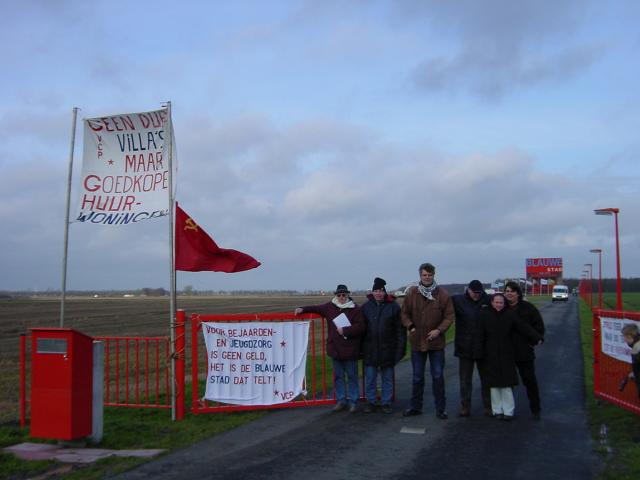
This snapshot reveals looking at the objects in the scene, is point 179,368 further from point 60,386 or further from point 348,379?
point 348,379

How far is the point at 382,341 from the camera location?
916cm

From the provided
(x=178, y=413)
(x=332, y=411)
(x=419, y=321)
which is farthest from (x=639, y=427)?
(x=178, y=413)

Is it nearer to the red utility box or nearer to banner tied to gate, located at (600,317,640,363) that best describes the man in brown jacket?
banner tied to gate, located at (600,317,640,363)

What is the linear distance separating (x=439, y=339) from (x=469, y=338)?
0.42m

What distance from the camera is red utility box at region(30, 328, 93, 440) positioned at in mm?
Answer: 7426

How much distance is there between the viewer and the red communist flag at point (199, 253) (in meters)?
9.06

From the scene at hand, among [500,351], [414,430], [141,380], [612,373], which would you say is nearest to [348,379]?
[414,430]

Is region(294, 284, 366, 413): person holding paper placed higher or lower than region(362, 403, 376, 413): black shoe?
higher

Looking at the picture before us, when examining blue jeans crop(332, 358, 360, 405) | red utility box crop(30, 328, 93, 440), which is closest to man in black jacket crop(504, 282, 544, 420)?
blue jeans crop(332, 358, 360, 405)

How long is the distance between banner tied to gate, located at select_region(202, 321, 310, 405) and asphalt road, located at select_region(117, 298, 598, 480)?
408 mm

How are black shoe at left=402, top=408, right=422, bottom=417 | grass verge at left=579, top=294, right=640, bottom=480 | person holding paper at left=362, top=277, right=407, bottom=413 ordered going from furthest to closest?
person holding paper at left=362, top=277, right=407, bottom=413 < black shoe at left=402, top=408, right=422, bottom=417 < grass verge at left=579, top=294, right=640, bottom=480

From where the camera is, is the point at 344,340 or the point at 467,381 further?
the point at 344,340

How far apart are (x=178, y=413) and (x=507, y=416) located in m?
4.31

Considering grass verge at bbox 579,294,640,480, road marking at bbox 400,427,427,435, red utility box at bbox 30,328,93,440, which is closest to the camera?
grass verge at bbox 579,294,640,480
